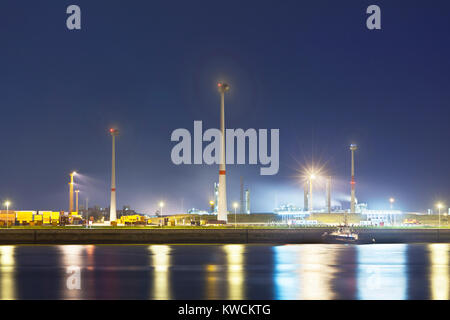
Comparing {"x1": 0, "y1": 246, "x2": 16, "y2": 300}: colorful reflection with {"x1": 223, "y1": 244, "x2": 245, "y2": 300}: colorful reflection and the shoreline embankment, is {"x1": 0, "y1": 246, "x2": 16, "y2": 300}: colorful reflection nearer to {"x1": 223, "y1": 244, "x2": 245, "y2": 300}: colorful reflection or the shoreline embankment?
{"x1": 223, "y1": 244, "x2": 245, "y2": 300}: colorful reflection

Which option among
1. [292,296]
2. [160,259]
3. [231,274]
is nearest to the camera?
[292,296]

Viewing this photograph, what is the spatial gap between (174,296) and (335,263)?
53.0 ft

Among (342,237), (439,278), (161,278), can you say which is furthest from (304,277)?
(342,237)

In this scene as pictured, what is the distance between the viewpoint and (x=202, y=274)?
28.8m

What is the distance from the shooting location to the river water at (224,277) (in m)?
21.7

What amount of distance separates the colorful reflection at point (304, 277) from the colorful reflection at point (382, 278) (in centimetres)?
147

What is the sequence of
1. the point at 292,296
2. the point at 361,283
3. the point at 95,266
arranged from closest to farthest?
the point at 292,296, the point at 361,283, the point at 95,266

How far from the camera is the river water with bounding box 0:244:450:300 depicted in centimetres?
2170

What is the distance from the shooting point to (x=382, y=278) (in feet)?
87.4

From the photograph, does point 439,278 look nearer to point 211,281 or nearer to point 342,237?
point 211,281

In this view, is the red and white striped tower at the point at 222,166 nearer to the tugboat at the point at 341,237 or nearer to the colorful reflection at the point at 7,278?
the tugboat at the point at 341,237

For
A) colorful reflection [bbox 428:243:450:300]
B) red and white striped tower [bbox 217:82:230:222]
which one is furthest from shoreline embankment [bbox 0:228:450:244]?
colorful reflection [bbox 428:243:450:300]
